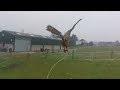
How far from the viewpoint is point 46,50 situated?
13.8ft
